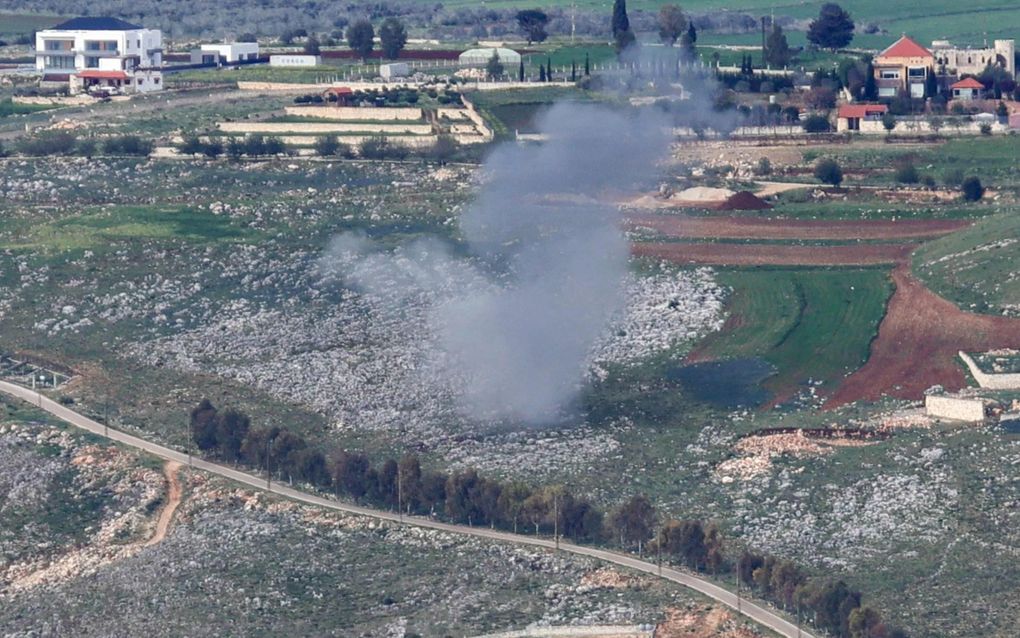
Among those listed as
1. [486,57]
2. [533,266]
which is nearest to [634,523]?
[533,266]

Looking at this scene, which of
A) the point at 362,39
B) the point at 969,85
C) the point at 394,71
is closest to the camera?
the point at 969,85

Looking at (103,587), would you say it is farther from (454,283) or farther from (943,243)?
(943,243)

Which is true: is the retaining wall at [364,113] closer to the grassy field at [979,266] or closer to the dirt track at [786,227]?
the dirt track at [786,227]

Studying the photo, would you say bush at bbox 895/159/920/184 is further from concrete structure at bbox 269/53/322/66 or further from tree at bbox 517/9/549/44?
concrete structure at bbox 269/53/322/66

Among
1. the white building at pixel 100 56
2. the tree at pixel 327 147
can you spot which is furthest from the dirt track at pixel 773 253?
the white building at pixel 100 56

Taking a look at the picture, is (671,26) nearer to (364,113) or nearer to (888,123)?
(364,113)

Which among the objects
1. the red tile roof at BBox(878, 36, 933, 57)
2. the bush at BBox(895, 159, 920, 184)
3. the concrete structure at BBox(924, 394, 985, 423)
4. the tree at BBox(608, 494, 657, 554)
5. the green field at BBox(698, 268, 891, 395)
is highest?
the red tile roof at BBox(878, 36, 933, 57)

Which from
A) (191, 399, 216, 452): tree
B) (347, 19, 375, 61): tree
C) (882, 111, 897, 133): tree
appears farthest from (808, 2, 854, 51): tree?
(191, 399, 216, 452): tree
